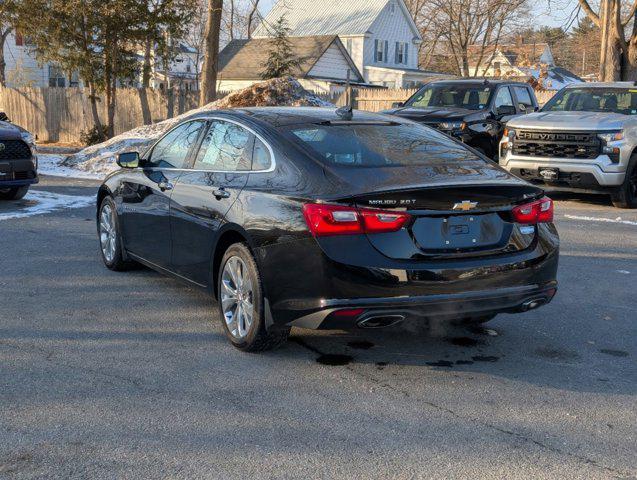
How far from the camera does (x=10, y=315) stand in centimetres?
610

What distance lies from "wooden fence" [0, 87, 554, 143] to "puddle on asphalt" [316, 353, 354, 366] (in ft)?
73.5

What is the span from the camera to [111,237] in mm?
7578

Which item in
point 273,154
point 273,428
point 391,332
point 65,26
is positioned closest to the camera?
point 273,428

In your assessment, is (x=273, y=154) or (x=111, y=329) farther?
(x=111, y=329)

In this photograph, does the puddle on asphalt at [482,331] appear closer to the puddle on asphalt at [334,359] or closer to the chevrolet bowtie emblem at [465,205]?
the puddle on asphalt at [334,359]

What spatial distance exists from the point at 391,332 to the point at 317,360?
2.67 feet

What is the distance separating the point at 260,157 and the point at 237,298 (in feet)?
3.21

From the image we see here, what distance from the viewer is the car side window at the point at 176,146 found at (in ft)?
20.9

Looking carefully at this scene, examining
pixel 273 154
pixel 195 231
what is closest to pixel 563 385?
pixel 273 154

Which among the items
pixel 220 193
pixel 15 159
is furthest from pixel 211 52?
pixel 220 193

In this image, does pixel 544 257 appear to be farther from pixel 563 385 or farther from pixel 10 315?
pixel 10 315

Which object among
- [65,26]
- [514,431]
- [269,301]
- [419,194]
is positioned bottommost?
[514,431]

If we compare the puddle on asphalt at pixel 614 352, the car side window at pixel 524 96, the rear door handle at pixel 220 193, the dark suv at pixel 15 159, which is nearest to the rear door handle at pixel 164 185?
the rear door handle at pixel 220 193

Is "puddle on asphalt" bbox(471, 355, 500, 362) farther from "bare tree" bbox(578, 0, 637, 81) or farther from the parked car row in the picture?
"bare tree" bbox(578, 0, 637, 81)
